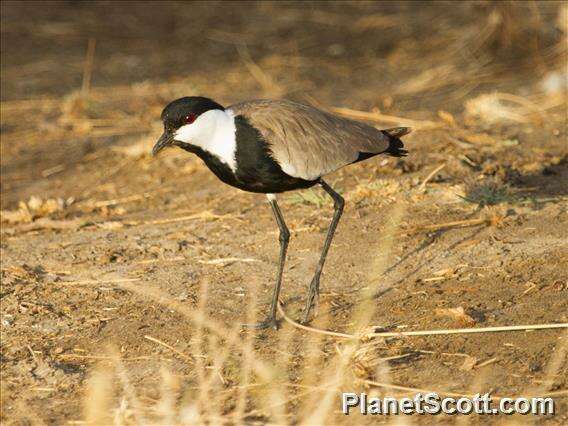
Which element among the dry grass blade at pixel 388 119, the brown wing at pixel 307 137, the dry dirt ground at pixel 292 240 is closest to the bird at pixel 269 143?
the brown wing at pixel 307 137

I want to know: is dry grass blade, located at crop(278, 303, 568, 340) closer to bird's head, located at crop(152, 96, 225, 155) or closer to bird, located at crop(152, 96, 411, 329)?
bird, located at crop(152, 96, 411, 329)

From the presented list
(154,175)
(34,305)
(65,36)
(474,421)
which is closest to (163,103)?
(154,175)

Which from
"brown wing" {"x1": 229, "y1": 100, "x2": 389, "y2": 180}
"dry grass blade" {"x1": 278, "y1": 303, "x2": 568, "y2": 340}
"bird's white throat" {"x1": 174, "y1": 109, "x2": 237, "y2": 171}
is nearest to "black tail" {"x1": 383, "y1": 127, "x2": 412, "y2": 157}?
"brown wing" {"x1": 229, "y1": 100, "x2": 389, "y2": 180}

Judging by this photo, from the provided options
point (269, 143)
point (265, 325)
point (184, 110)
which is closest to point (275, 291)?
point (265, 325)

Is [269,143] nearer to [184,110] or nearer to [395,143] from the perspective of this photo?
[184,110]

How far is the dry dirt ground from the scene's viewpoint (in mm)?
4043

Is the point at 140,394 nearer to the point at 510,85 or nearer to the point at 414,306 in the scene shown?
the point at 414,306

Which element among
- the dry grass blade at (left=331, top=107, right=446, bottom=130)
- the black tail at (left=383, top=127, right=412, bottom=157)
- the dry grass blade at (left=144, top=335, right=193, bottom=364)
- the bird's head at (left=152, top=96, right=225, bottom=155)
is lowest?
the dry grass blade at (left=144, top=335, right=193, bottom=364)

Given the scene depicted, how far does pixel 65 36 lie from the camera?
1091cm

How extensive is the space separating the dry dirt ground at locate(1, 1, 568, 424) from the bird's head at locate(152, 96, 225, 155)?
88cm

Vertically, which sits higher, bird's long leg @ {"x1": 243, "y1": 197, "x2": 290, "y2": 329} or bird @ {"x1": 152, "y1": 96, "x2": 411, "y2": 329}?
bird @ {"x1": 152, "y1": 96, "x2": 411, "y2": 329}

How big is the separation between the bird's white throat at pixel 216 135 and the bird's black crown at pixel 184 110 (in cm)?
3

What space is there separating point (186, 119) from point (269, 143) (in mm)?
388

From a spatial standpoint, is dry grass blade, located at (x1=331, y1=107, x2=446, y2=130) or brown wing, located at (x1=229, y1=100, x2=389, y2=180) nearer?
brown wing, located at (x1=229, y1=100, x2=389, y2=180)
